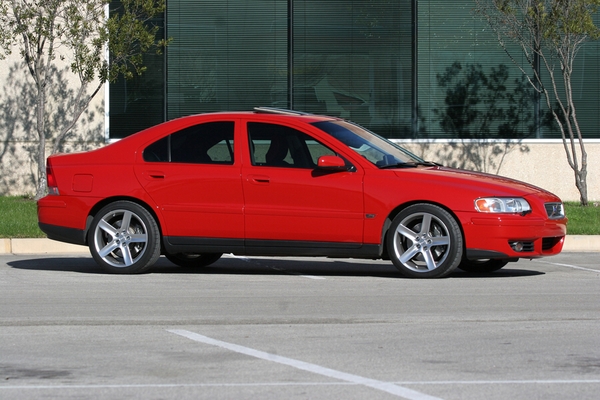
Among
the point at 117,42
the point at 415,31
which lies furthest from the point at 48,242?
the point at 415,31

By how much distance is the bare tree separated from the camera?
17625mm

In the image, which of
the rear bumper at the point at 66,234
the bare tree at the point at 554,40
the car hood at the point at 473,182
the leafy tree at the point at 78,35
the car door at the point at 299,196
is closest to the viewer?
the car hood at the point at 473,182

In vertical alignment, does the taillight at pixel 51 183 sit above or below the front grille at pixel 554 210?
above

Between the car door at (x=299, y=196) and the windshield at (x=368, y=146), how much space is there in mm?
240

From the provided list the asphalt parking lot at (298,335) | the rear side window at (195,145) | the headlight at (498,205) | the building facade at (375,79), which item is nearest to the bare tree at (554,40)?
the building facade at (375,79)

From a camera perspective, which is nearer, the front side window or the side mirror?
the side mirror

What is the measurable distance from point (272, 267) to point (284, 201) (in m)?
1.53

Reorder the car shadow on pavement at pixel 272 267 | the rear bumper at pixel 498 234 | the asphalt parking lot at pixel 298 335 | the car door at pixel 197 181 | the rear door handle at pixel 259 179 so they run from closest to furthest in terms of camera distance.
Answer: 1. the asphalt parking lot at pixel 298 335
2. the rear bumper at pixel 498 234
3. the rear door handle at pixel 259 179
4. the car door at pixel 197 181
5. the car shadow on pavement at pixel 272 267

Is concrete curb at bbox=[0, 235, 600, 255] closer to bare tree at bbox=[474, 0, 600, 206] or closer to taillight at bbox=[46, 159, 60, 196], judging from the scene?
taillight at bbox=[46, 159, 60, 196]

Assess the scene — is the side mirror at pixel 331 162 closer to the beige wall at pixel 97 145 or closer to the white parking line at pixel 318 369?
the white parking line at pixel 318 369

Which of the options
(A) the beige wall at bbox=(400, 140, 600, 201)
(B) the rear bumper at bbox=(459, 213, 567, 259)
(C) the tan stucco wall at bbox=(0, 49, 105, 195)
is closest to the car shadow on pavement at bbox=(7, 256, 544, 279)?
(B) the rear bumper at bbox=(459, 213, 567, 259)

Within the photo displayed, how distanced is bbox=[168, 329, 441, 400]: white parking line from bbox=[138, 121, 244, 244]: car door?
317cm

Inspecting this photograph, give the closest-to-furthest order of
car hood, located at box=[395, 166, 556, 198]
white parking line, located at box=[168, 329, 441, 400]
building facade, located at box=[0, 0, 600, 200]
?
white parking line, located at box=[168, 329, 441, 400] < car hood, located at box=[395, 166, 556, 198] < building facade, located at box=[0, 0, 600, 200]

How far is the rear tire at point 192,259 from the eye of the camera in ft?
36.8
